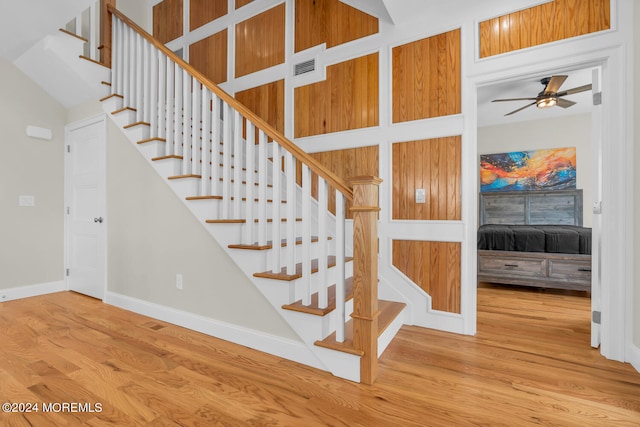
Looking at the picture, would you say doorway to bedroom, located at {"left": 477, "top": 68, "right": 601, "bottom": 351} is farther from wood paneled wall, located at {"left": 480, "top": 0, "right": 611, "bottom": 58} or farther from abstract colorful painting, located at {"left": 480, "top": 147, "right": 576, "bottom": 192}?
wood paneled wall, located at {"left": 480, "top": 0, "right": 611, "bottom": 58}

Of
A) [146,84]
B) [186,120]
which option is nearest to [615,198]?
[186,120]

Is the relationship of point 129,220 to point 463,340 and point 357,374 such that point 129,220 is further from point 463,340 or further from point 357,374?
point 463,340

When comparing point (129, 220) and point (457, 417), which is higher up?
point (129, 220)

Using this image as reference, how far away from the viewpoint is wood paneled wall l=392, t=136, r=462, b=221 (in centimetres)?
248

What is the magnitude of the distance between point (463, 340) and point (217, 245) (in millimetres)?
1999

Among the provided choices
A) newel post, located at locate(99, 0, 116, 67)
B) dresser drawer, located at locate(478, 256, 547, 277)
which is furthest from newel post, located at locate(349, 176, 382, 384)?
newel post, located at locate(99, 0, 116, 67)

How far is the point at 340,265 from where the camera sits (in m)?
1.82

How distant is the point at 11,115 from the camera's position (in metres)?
3.32

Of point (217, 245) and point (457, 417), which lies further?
point (217, 245)

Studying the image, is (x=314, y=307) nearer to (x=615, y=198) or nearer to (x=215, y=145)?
(x=215, y=145)

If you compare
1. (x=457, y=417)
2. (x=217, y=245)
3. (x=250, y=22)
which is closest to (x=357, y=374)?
(x=457, y=417)

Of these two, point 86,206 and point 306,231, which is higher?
point 86,206

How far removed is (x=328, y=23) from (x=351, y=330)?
2.81 meters

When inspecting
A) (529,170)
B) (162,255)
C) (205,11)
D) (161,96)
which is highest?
(205,11)
